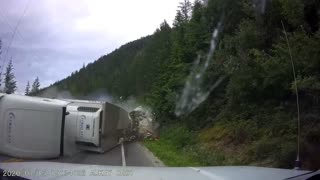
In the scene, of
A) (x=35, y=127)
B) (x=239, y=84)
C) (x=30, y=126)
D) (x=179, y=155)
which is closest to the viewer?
(x=30, y=126)

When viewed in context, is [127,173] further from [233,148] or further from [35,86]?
[233,148]

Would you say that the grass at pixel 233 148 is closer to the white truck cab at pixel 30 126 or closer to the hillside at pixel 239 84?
the hillside at pixel 239 84

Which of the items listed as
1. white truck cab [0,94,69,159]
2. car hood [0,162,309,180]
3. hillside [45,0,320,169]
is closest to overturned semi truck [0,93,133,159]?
white truck cab [0,94,69,159]

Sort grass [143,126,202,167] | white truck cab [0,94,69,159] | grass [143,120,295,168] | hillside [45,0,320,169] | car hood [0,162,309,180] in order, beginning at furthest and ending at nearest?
grass [143,126,202,167] < hillside [45,0,320,169] < grass [143,120,295,168] < white truck cab [0,94,69,159] < car hood [0,162,309,180]

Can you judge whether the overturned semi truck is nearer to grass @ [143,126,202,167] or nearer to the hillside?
grass @ [143,126,202,167]

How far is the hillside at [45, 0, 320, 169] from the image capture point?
14.8m

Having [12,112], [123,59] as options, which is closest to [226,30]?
[123,59]

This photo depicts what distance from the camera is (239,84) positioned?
69.0 ft

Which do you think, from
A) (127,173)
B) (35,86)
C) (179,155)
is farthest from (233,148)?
(127,173)

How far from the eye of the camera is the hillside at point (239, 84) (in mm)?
14812

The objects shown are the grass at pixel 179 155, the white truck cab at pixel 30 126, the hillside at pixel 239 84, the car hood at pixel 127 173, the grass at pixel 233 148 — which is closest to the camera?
the car hood at pixel 127 173

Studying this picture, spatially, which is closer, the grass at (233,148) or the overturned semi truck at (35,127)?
the overturned semi truck at (35,127)

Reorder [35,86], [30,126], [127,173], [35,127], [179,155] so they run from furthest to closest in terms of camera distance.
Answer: [179,155] < [35,86] < [35,127] < [30,126] < [127,173]

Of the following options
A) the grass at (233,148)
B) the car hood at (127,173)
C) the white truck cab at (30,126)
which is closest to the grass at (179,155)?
the grass at (233,148)
